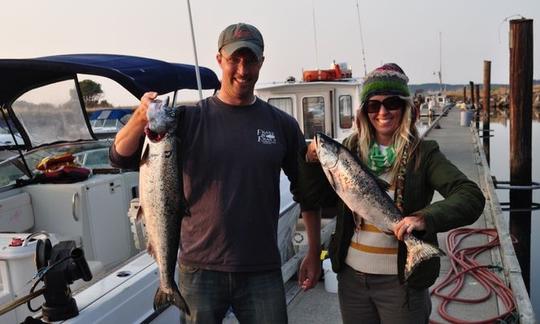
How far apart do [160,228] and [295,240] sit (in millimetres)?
3842

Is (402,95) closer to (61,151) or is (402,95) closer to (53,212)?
(53,212)

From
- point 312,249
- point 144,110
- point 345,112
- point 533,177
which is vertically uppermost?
point 144,110

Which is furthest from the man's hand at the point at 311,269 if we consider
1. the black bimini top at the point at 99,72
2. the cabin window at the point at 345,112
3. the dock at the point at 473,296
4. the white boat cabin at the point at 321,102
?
the cabin window at the point at 345,112

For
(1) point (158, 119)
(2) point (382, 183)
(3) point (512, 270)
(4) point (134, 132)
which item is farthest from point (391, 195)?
(3) point (512, 270)

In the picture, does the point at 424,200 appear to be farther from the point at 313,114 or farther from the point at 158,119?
the point at 313,114

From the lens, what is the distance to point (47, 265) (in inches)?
113

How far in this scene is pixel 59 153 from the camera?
18.1 feet

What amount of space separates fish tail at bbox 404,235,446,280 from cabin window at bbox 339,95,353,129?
832 cm

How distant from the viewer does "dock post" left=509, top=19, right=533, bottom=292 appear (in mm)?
11273

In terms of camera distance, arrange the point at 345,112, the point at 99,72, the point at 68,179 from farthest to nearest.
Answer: the point at 345,112, the point at 68,179, the point at 99,72

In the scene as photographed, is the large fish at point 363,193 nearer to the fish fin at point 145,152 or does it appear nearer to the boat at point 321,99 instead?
the fish fin at point 145,152

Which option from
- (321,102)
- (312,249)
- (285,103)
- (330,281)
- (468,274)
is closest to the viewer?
(312,249)

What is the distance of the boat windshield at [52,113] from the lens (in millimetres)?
5359

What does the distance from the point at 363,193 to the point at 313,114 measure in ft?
28.0
